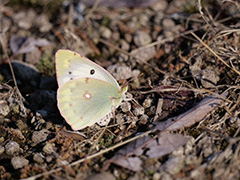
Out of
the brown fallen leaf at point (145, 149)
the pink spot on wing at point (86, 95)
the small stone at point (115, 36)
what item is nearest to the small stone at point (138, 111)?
the brown fallen leaf at point (145, 149)

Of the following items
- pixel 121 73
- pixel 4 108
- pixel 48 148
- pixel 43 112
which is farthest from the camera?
pixel 121 73

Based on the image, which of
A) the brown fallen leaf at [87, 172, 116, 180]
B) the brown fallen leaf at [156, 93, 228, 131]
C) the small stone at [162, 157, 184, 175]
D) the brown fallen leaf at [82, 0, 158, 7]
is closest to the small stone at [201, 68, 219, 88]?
the brown fallen leaf at [156, 93, 228, 131]

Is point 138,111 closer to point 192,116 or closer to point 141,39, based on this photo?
point 192,116

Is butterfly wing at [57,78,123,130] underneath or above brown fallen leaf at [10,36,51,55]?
underneath

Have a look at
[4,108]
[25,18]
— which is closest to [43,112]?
[4,108]

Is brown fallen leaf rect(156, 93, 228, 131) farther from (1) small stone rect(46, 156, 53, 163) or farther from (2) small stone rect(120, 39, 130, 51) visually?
(2) small stone rect(120, 39, 130, 51)

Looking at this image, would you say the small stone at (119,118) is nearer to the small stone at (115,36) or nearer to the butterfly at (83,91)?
the butterfly at (83,91)

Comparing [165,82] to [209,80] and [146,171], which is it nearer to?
[209,80]
